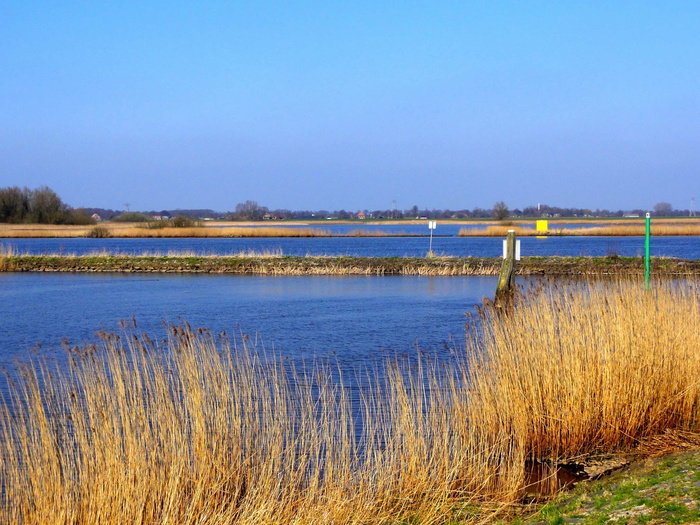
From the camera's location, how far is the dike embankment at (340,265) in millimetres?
29609

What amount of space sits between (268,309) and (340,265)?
1360 centimetres

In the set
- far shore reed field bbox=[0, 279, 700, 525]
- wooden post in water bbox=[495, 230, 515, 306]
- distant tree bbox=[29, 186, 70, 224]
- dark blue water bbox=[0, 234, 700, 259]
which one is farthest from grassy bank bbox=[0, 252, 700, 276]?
distant tree bbox=[29, 186, 70, 224]

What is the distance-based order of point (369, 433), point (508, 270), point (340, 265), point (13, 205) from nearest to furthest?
point (369, 433), point (508, 270), point (340, 265), point (13, 205)

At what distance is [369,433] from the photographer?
21.2 ft

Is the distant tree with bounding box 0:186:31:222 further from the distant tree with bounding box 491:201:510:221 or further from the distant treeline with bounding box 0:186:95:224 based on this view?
the distant tree with bounding box 491:201:510:221

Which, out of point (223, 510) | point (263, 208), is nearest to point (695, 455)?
point (223, 510)

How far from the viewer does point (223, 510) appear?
537cm

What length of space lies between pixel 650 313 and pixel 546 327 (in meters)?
1.20

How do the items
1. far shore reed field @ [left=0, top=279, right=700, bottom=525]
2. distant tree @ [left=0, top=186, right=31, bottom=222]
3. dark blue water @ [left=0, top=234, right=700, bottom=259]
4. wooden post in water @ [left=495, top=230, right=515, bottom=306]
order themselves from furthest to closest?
distant tree @ [left=0, top=186, right=31, bottom=222]
dark blue water @ [left=0, top=234, right=700, bottom=259]
wooden post in water @ [left=495, top=230, right=515, bottom=306]
far shore reed field @ [left=0, top=279, right=700, bottom=525]

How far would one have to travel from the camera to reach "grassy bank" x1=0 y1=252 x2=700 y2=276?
29636 millimetres

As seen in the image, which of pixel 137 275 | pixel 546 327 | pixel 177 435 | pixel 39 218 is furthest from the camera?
pixel 39 218

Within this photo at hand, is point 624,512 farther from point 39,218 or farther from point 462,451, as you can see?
point 39,218

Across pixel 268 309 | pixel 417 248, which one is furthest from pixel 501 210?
pixel 268 309

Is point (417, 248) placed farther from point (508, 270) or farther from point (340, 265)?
point (508, 270)
